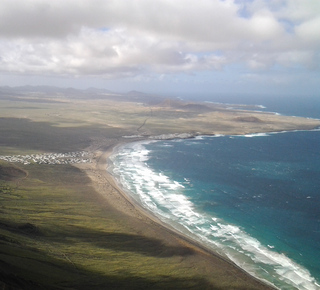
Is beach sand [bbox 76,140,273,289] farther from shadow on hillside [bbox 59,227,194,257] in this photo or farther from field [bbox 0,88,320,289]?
shadow on hillside [bbox 59,227,194,257]

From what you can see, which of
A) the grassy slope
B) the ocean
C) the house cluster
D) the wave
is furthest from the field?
the house cluster

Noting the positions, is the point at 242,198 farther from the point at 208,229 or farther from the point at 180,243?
the point at 180,243

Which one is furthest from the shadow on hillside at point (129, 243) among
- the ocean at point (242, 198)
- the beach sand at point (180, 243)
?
the ocean at point (242, 198)

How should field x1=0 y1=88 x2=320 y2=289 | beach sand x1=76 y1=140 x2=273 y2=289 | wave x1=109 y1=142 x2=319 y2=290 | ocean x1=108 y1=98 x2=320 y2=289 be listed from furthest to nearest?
ocean x1=108 y1=98 x2=320 y2=289 → wave x1=109 y1=142 x2=319 y2=290 → beach sand x1=76 y1=140 x2=273 y2=289 → field x1=0 y1=88 x2=320 y2=289

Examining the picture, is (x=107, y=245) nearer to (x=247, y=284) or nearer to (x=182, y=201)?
(x=247, y=284)

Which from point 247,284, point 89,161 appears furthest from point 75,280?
point 89,161

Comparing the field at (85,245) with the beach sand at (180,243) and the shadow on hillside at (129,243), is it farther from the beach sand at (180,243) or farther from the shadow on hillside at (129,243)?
the beach sand at (180,243)

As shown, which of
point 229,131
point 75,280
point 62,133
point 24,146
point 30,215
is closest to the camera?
point 75,280
